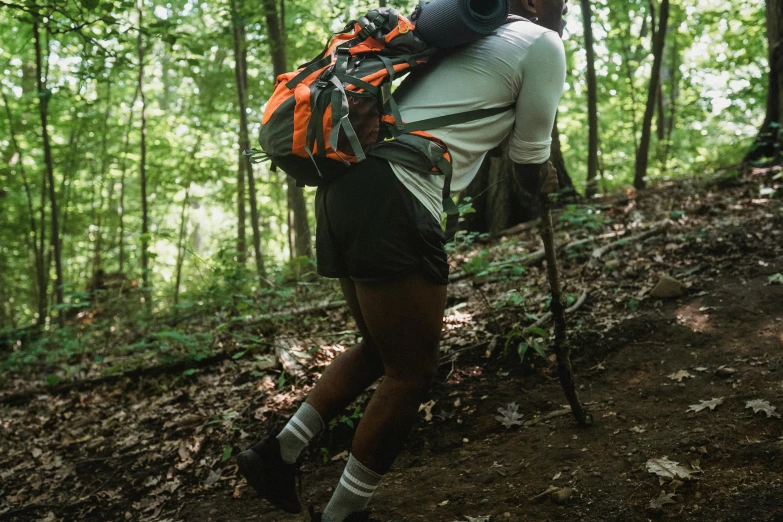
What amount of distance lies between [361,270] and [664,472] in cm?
160

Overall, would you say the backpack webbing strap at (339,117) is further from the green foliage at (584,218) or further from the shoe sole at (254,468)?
the green foliage at (584,218)

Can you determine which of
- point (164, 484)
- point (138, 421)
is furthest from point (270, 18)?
point (164, 484)

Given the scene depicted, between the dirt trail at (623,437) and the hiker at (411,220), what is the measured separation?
26.5 inches

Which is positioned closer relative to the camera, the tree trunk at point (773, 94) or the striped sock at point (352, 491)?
the striped sock at point (352, 491)

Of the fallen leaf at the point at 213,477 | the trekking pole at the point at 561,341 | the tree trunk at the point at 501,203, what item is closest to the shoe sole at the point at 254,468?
the fallen leaf at the point at 213,477

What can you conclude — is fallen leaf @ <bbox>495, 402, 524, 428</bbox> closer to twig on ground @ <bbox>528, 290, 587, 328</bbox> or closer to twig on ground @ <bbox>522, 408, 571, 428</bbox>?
twig on ground @ <bbox>522, 408, 571, 428</bbox>

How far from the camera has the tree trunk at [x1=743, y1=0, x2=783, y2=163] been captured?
7.42 m

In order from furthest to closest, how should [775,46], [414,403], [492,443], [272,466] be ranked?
1. [775,46]
2. [492,443]
3. [272,466]
4. [414,403]

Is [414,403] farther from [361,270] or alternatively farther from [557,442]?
[557,442]

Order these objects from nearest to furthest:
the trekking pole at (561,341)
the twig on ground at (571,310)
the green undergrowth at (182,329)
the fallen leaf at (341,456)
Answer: the trekking pole at (561,341) → the fallen leaf at (341,456) → the twig on ground at (571,310) → the green undergrowth at (182,329)

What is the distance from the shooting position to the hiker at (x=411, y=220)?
6.60 feet

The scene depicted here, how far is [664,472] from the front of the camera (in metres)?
2.45

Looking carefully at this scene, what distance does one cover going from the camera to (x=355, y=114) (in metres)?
1.99

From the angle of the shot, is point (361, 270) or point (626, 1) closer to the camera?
point (361, 270)
